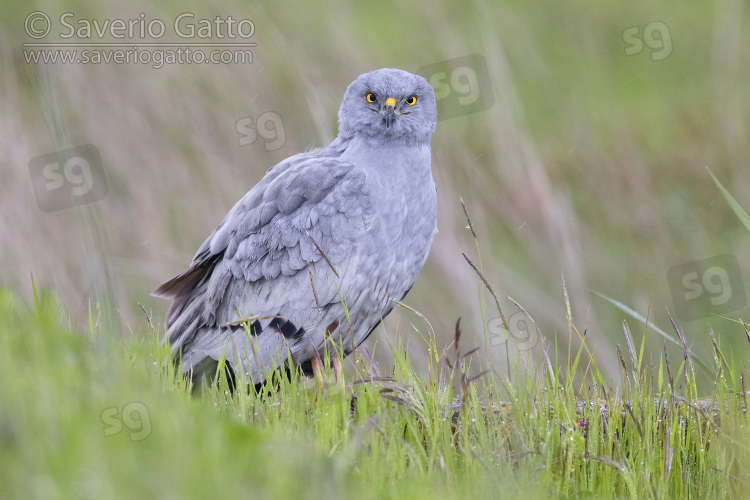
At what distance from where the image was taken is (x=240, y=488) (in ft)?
6.34

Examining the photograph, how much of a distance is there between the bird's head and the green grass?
1147 millimetres

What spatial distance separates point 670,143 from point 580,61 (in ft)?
4.14

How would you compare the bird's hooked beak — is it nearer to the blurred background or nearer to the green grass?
the blurred background

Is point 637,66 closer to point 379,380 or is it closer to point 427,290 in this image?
point 427,290

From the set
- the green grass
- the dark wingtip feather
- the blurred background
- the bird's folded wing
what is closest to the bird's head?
the bird's folded wing

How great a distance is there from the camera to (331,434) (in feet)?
8.66

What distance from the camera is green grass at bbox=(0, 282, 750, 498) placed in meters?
1.92

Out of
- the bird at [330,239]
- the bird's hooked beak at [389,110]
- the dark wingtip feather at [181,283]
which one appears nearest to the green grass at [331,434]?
the bird at [330,239]

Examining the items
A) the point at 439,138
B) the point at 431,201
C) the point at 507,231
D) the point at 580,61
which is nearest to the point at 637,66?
the point at 580,61

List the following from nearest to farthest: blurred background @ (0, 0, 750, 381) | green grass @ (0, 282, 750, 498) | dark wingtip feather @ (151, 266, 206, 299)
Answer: green grass @ (0, 282, 750, 498) → dark wingtip feather @ (151, 266, 206, 299) → blurred background @ (0, 0, 750, 381)

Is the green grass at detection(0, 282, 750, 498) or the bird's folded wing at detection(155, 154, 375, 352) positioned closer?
the green grass at detection(0, 282, 750, 498)

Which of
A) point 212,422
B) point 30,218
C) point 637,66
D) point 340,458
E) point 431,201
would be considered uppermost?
point 637,66

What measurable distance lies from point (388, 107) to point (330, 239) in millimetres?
624

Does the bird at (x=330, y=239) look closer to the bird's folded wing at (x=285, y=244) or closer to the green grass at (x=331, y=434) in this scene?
the bird's folded wing at (x=285, y=244)
